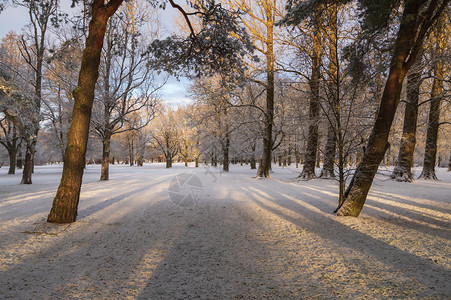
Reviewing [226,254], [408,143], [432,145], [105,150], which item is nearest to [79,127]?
[226,254]

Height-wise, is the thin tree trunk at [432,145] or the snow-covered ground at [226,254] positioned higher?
the thin tree trunk at [432,145]

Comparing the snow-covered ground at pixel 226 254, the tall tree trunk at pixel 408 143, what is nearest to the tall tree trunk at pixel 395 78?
the snow-covered ground at pixel 226 254

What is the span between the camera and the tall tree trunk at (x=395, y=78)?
14.0 ft

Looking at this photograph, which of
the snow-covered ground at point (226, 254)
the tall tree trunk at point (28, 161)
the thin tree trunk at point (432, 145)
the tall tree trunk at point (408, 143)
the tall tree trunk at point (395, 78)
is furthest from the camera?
the thin tree trunk at point (432, 145)

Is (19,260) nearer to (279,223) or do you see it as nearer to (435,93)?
(279,223)

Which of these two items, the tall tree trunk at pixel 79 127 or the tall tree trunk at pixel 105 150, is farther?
the tall tree trunk at pixel 105 150

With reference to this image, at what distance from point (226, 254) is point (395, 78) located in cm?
479

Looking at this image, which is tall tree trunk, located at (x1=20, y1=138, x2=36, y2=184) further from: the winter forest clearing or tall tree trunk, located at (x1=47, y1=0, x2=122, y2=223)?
tall tree trunk, located at (x1=47, y1=0, x2=122, y2=223)

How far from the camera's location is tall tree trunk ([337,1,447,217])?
4254 mm

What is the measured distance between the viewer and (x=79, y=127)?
4.33m

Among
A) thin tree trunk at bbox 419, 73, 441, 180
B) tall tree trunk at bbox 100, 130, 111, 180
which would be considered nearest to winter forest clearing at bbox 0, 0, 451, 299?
tall tree trunk at bbox 100, 130, 111, 180

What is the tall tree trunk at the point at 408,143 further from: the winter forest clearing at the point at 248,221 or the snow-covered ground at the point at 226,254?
the snow-covered ground at the point at 226,254

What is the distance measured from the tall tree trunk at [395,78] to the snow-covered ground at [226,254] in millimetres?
1193

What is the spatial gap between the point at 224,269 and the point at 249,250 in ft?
2.25
